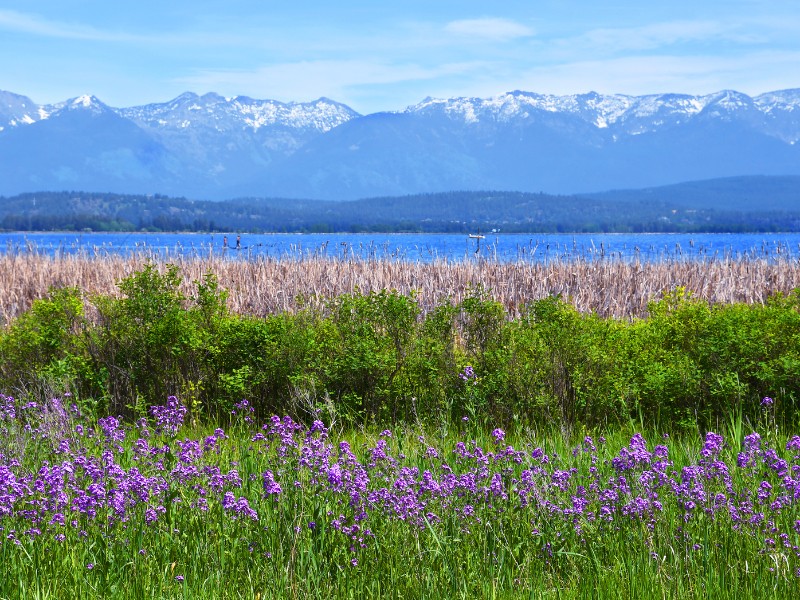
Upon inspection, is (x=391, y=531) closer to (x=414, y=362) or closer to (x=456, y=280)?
(x=414, y=362)

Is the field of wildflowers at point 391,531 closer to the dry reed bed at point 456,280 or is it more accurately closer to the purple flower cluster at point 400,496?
the purple flower cluster at point 400,496

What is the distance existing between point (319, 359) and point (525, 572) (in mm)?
5030

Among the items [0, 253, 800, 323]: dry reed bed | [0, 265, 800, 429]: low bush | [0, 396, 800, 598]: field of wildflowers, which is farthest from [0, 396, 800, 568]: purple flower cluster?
[0, 253, 800, 323]: dry reed bed

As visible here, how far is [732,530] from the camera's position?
528cm

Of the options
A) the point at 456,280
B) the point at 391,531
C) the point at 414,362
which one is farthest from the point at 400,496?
the point at 456,280

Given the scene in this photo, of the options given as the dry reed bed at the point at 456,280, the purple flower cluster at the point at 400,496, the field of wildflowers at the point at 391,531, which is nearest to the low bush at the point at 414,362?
the purple flower cluster at the point at 400,496

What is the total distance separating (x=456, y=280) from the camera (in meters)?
23.8

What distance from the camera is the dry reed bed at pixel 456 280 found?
19.7 metres

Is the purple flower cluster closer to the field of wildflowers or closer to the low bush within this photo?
the field of wildflowers

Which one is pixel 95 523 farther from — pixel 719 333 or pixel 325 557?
pixel 719 333

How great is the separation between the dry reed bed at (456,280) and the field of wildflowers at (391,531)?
1161cm

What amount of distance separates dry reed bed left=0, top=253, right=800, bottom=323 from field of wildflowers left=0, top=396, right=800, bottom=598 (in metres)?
11.6

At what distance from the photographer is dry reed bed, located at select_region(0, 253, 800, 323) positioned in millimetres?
19719

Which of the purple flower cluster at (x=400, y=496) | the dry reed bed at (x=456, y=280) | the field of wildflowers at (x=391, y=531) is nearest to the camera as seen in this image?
the field of wildflowers at (x=391, y=531)
